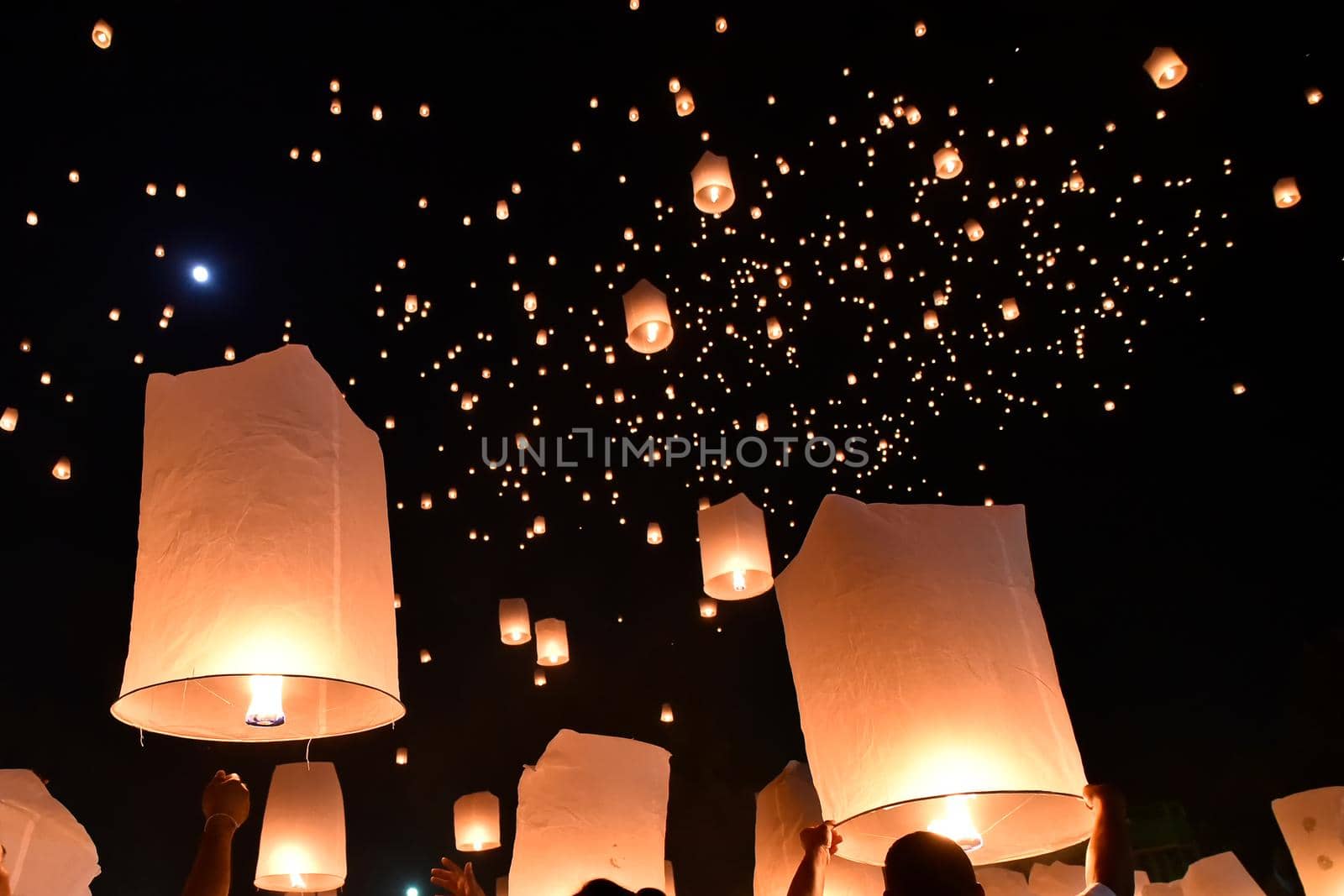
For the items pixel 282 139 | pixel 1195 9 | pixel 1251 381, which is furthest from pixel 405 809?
pixel 1195 9

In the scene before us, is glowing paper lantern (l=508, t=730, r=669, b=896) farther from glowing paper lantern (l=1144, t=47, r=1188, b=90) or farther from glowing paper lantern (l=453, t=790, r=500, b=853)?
glowing paper lantern (l=1144, t=47, r=1188, b=90)

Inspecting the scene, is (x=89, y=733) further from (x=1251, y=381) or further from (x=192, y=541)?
(x=1251, y=381)

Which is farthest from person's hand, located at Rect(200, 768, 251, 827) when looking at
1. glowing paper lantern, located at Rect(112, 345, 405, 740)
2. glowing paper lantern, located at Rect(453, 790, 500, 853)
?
glowing paper lantern, located at Rect(453, 790, 500, 853)

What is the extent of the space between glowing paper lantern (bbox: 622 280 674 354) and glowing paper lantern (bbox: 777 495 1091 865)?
3.02 metres

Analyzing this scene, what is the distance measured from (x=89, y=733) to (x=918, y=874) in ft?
21.0

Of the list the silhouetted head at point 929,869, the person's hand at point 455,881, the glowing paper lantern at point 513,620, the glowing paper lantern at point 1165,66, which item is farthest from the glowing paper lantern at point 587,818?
the glowing paper lantern at point 1165,66

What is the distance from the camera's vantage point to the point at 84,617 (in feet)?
21.9

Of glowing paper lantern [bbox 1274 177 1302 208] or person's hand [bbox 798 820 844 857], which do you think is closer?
person's hand [bbox 798 820 844 857]

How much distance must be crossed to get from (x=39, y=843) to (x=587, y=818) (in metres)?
1.98

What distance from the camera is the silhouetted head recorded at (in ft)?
6.08

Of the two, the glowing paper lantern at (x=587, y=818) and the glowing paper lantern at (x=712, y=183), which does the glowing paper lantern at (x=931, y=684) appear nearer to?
the glowing paper lantern at (x=587, y=818)

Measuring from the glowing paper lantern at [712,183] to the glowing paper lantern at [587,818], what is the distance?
2.96m

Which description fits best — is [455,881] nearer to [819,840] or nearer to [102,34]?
[819,840]

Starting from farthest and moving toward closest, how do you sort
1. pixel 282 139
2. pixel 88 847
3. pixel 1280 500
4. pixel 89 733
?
pixel 1280 500, pixel 282 139, pixel 89 733, pixel 88 847
